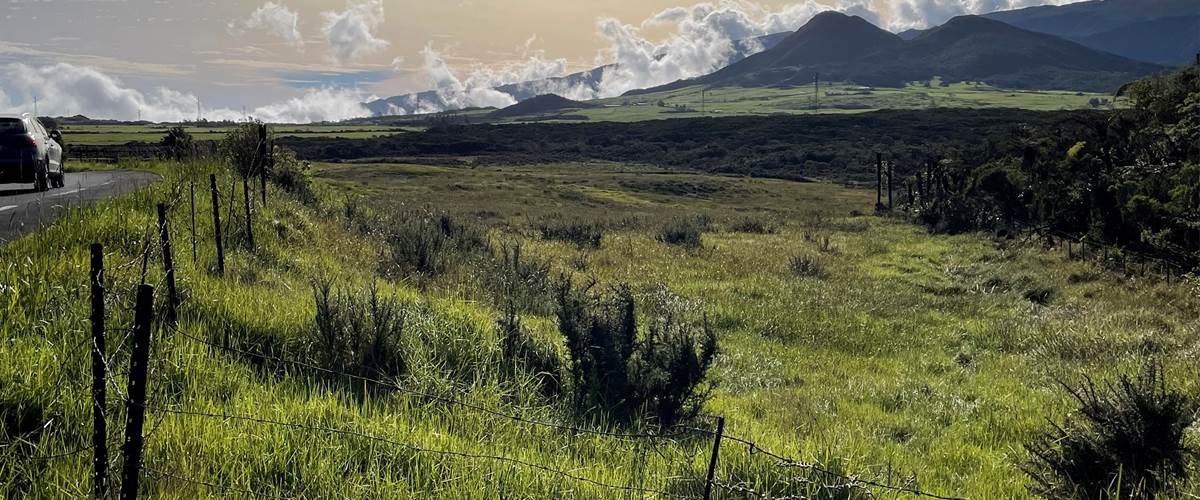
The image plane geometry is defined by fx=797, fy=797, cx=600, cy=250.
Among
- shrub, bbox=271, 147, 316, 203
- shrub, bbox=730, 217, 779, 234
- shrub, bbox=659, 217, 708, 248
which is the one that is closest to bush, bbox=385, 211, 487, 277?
shrub, bbox=271, 147, 316, 203

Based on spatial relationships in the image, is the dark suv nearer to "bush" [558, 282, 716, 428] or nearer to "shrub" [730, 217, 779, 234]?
"bush" [558, 282, 716, 428]

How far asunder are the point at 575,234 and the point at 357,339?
1921 centimetres

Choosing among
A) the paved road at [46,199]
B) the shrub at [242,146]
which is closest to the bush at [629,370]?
the paved road at [46,199]

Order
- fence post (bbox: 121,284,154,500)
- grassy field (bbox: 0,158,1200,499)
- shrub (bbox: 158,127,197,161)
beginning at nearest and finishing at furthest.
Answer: fence post (bbox: 121,284,154,500)
grassy field (bbox: 0,158,1200,499)
shrub (bbox: 158,127,197,161)

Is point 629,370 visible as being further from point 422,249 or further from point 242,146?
point 242,146

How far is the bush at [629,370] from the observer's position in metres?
6.73

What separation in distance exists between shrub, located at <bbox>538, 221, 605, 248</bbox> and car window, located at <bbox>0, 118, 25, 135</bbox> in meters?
13.7

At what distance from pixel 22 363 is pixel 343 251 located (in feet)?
25.8

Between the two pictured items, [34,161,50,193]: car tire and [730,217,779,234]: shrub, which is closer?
[34,161,50,193]: car tire

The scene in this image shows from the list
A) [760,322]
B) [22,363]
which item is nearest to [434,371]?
[22,363]

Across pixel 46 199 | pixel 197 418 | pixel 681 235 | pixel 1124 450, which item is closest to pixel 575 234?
pixel 681 235

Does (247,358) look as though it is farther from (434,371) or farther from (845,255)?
(845,255)

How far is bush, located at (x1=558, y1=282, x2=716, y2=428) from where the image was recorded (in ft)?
22.1

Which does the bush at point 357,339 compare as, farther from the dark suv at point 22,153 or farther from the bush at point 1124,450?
the dark suv at point 22,153
